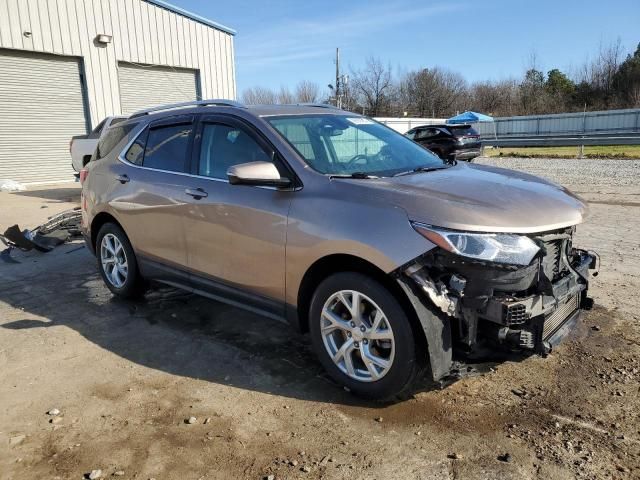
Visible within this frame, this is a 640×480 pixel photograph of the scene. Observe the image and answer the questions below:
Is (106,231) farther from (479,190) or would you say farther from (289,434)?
(479,190)

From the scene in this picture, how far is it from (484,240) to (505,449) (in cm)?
112

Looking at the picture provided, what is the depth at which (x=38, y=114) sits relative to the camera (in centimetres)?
1716

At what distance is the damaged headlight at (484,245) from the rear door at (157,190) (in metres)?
2.26

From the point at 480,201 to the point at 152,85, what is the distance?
62.7 feet

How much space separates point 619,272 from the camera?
225 inches

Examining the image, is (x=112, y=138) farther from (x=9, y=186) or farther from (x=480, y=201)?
(x=9, y=186)

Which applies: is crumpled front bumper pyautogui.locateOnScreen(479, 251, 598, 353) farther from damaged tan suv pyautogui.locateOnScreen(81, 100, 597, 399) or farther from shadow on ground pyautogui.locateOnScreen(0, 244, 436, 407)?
shadow on ground pyautogui.locateOnScreen(0, 244, 436, 407)

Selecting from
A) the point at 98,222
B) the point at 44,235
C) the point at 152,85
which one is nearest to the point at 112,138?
the point at 98,222

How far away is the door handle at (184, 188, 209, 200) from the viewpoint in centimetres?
414

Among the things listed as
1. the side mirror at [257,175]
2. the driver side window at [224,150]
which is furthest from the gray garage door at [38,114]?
the side mirror at [257,175]

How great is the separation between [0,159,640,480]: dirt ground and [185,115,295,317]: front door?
549mm

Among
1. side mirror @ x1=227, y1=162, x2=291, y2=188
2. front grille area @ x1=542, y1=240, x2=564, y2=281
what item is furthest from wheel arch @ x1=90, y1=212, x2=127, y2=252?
front grille area @ x1=542, y1=240, x2=564, y2=281

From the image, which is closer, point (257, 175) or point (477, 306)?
point (477, 306)

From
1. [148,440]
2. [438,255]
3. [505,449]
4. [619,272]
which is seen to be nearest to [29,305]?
[148,440]
